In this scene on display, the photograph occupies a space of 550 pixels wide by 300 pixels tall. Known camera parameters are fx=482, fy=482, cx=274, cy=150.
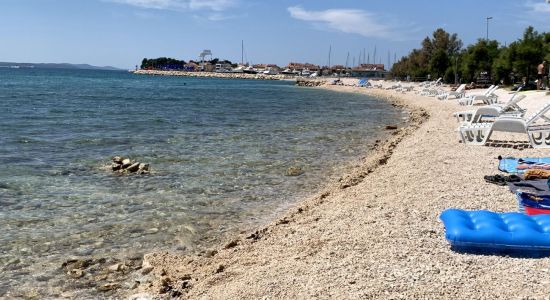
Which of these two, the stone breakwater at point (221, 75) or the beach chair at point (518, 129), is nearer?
the beach chair at point (518, 129)

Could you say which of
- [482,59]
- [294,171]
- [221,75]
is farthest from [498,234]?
[221,75]

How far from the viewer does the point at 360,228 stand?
20.3 feet

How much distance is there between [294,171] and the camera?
38.8ft

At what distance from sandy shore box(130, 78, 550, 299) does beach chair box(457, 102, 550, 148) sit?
3629 mm

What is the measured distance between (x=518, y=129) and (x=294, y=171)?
235 inches

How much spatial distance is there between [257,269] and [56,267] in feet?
8.63

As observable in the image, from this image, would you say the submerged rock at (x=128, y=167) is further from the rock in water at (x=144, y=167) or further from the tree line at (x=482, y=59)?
the tree line at (x=482, y=59)

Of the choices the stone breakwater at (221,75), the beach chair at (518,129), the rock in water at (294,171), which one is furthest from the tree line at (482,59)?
Answer: the stone breakwater at (221,75)

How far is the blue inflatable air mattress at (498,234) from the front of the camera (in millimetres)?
5031

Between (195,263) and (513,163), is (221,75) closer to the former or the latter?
(513,163)

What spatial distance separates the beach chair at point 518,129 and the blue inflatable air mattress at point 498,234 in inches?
294

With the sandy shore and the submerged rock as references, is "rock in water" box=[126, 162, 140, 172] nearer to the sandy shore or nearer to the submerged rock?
the submerged rock

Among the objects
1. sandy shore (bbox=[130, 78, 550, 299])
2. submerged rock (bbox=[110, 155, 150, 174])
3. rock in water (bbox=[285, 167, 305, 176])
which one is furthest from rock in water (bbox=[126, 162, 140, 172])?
sandy shore (bbox=[130, 78, 550, 299])

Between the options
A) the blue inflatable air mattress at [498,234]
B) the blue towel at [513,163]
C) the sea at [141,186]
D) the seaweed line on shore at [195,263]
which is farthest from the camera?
the blue towel at [513,163]
